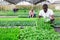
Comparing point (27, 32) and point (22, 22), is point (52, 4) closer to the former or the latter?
point (22, 22)

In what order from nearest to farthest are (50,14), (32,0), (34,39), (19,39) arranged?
(34,39) → (19,39) → (50,14) → (32,0)

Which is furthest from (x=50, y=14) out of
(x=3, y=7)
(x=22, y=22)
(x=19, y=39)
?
(x=3, y=7)

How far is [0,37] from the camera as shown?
17.0 ft

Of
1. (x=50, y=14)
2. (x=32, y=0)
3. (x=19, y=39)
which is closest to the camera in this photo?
(x=19, y=39)

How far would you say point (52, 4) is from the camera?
28906 mm

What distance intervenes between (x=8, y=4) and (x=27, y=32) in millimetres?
22474

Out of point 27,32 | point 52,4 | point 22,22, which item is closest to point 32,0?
point 52,4

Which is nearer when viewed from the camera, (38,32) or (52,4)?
(38,32)

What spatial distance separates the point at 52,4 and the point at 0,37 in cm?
2398

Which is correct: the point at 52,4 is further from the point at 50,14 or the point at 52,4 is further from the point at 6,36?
the point at 6,36

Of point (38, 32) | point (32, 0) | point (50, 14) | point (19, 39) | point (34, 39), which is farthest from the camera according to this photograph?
point (32, 0)

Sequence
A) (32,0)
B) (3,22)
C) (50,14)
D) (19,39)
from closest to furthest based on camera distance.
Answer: (19,39)
(50,14)
(3,22)
(32,0)

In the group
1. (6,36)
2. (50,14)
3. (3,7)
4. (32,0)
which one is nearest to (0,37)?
(6,36)

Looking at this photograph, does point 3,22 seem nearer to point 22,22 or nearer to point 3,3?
point 22,22
